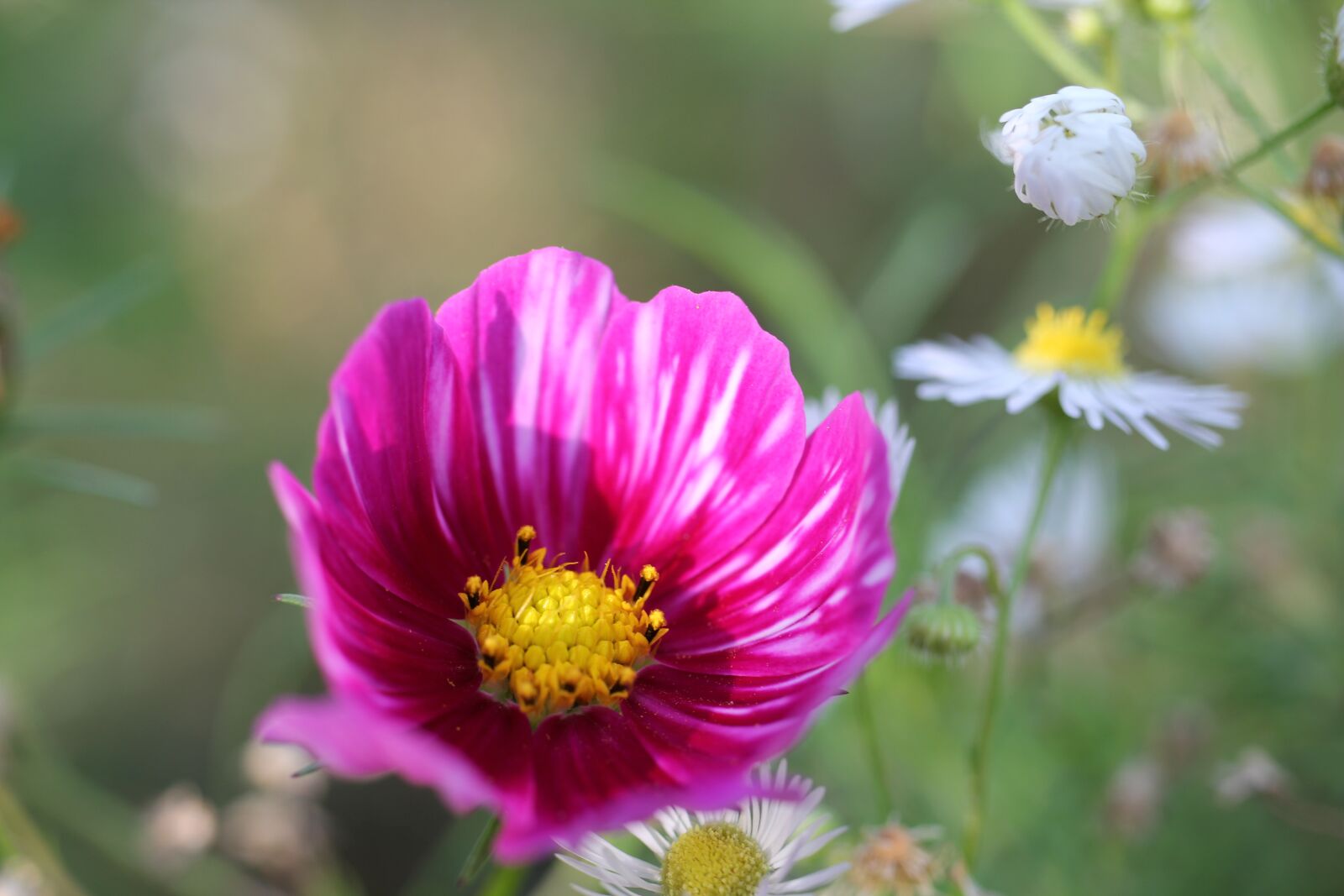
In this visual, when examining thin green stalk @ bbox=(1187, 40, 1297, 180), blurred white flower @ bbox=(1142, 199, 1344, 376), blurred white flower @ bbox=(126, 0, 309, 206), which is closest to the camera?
thin green stalk @ bbox=(1187, 40, 1297, 180)

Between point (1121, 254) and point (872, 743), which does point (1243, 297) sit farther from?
point (872, 743)

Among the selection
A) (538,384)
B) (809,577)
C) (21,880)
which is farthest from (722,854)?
(21,880)

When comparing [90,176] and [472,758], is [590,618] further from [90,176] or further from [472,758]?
[90,176]

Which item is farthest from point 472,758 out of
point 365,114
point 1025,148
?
point 365,114

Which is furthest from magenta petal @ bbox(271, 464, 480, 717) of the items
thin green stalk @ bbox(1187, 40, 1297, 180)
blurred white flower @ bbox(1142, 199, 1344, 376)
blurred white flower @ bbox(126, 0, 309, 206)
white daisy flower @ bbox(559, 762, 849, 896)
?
blurred white flower @ bbox(126, 0, 309, 206)

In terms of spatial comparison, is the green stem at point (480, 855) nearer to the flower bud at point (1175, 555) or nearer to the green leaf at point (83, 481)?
the green leaf at point (83, 481)

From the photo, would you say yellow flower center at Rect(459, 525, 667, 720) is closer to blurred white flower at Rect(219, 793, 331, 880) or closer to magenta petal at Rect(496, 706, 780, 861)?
magenta petal at Rect(496, 706, 780, 861)
